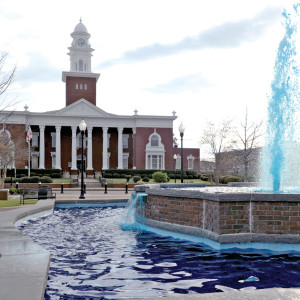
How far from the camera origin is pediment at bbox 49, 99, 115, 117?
53.7 meters

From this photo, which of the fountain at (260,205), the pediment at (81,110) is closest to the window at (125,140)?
the pediment at (81,110)

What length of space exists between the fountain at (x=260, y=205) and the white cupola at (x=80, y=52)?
5065 centimetres

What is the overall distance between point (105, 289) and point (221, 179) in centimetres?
4010

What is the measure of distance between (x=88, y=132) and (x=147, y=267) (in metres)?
48.8

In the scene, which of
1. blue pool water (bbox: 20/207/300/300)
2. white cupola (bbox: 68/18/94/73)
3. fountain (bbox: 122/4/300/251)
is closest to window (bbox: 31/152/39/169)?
white cupola (bbox: 68/18/94/73)

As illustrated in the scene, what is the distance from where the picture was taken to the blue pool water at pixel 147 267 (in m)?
5.40

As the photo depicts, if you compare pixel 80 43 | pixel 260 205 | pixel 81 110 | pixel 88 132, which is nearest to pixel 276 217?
pixel 260 205

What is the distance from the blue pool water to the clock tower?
167ft

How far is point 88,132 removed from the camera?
54.3 m

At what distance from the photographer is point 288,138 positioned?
1088 centimetres

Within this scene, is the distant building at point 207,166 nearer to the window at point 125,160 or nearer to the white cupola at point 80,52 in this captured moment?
the window at point 125,160

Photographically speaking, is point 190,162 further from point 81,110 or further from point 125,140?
point 81,110

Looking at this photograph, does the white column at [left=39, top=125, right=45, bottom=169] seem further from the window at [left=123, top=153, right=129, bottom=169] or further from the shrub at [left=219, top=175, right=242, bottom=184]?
the shrub at [left=219, top=175, right=242, bottom=184]

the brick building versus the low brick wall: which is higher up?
the brick building
